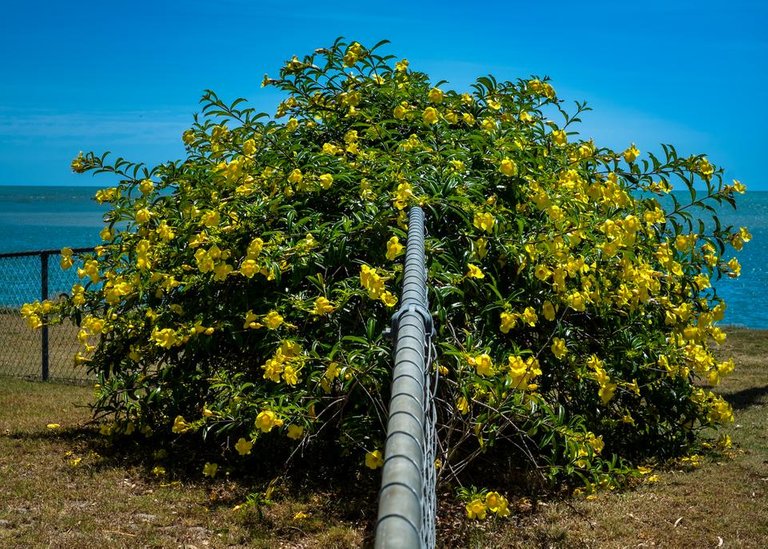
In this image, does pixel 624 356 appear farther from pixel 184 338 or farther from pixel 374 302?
pixel 184 338

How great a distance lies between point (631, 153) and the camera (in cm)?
499

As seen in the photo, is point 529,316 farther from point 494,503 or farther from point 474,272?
point 494,503

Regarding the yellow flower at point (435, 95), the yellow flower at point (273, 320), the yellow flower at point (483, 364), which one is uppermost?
the yellow flower at point (435, 95)

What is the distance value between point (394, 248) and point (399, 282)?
175mm

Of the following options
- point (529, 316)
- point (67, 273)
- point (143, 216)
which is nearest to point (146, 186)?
point (143, 216)

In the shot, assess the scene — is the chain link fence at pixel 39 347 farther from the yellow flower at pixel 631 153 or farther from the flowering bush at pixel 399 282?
the yellow flower at pixel 631 153

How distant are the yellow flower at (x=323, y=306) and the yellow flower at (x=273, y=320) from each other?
19cm

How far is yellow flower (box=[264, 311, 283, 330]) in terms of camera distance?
396 cm

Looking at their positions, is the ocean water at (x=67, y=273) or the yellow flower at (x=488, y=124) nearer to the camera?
the yellow flower at (x=488, y=124)

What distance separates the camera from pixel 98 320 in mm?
4879

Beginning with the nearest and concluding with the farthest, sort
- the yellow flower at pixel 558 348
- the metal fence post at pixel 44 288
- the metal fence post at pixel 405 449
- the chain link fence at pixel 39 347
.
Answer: the metal fence post at pixel 405 449
the yellow flower at pixel 558 348
the metal fence post at pixel 44 288
the chain link fence at pixel 39 347

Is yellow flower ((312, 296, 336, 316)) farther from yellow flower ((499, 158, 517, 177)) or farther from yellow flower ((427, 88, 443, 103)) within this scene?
yellow flower ((427, 88, 443, 103))

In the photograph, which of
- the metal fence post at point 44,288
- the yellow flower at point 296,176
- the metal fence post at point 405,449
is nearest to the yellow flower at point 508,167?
the yellow flower at point 296,176

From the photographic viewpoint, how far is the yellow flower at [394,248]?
153 inches
